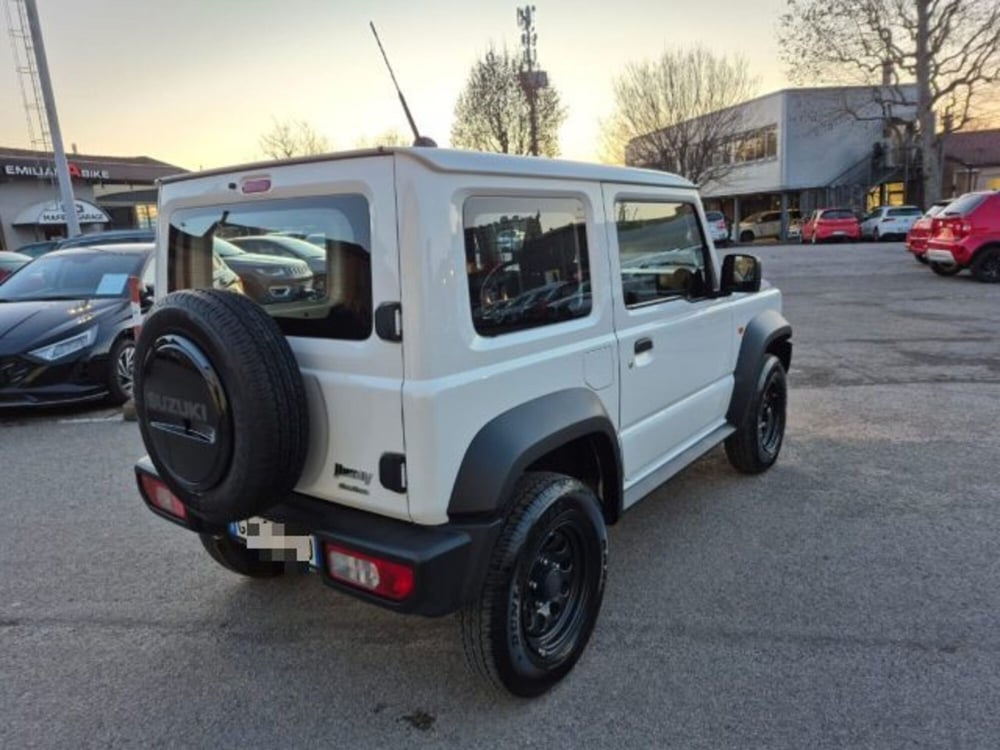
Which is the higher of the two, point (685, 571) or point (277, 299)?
point (277, 299)

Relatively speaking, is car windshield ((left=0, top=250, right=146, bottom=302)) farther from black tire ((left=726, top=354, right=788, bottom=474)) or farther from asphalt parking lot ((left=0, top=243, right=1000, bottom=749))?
black tire ((left=726, top=354, right=788, bottom=474))

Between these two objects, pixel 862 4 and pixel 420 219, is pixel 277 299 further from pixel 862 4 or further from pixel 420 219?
pixel 862 4

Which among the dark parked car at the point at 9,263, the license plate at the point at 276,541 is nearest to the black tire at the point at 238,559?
the license plate at the point at 276,541

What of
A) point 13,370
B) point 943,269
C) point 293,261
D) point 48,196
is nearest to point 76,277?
point 13,370

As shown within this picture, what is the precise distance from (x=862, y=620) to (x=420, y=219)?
247cm

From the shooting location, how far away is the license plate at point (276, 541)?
244cm

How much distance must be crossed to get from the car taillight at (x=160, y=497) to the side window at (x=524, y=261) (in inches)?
57.5

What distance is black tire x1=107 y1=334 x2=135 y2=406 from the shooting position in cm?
676

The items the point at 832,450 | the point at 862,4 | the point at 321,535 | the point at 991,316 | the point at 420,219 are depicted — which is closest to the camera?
the point at 420,219

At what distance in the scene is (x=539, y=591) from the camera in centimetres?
264

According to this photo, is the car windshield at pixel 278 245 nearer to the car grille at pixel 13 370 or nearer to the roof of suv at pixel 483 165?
the roof of suv at pixel 483 165

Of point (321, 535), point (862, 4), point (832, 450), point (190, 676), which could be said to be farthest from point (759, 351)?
point (862, 4)

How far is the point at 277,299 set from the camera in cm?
261

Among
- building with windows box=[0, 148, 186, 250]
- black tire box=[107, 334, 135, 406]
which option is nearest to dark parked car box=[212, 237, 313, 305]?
black tire box=[107, 334, 135, 406]
